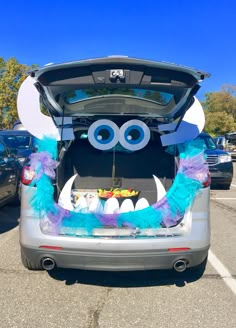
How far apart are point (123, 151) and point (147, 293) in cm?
164

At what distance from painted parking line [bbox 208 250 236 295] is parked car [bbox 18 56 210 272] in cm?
53

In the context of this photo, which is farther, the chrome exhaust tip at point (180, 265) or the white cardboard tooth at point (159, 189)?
the white cardboard tooth at point (159, 189)

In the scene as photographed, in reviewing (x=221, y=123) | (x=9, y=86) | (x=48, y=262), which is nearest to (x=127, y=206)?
(x=48, y=262)

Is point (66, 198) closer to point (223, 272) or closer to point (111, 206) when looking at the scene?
point (111, 206)

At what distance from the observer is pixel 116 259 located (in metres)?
3.28

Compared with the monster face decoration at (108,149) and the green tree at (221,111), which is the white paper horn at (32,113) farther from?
the green tree at (221,111)

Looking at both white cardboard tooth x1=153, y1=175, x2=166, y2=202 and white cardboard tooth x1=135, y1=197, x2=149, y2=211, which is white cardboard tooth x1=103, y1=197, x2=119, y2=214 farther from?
white cardboard tooth x1=153, y1=175, x2=166, y2=202

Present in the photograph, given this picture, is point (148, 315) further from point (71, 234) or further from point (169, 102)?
point (169, 102)

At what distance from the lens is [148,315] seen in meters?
3.20

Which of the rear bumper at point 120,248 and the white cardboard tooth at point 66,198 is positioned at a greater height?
the white cardboard tooth at point 66,198

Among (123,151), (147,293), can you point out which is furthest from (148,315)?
(123,151)

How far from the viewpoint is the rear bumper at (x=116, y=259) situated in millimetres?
3273

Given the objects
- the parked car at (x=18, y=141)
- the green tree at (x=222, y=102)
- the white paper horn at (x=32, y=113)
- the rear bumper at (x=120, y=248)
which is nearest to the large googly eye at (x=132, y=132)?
the white paper horn at (x=32, y=113)

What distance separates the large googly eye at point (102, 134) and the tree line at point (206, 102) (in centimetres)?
3197
